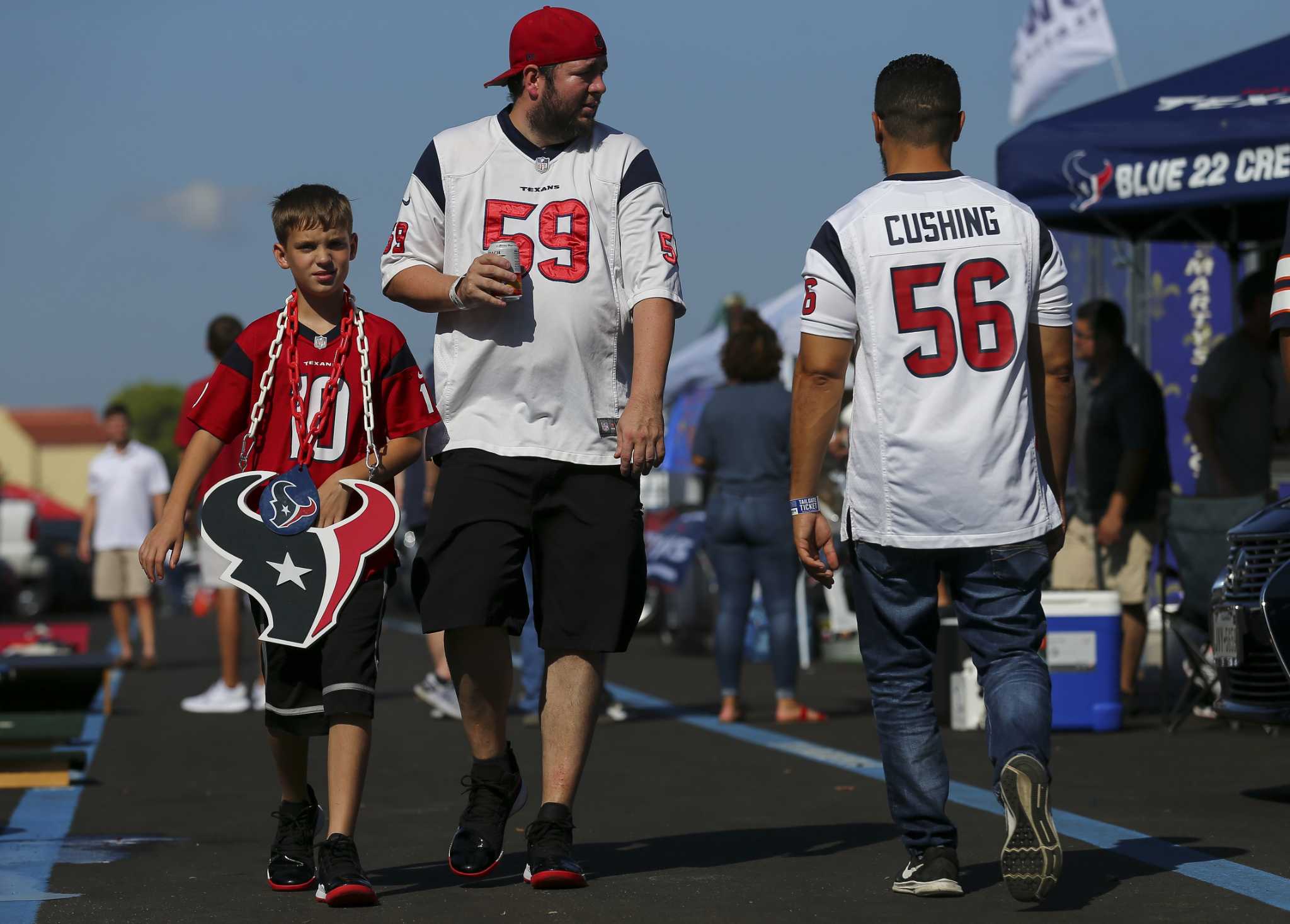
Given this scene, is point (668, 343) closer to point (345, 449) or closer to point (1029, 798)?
point (345, 449)

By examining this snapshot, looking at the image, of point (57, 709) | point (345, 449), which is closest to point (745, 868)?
point (345, 449)

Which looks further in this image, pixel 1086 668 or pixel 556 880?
pixel 1086 668

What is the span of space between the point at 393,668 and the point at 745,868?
33.6 ft

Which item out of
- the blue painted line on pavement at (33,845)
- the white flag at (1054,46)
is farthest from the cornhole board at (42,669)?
the white flag at (1054,46)

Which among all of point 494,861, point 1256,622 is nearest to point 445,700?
point 1256,622

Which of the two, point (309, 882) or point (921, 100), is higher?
point (921, 100)

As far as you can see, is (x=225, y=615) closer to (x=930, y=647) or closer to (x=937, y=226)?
(x=930, y=647)

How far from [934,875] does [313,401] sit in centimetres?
195

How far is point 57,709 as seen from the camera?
9.38m

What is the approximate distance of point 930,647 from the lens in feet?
16.0

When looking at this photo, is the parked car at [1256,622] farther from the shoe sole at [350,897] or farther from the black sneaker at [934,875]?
the shoe sole at [350,897]

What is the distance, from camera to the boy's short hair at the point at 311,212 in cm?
517

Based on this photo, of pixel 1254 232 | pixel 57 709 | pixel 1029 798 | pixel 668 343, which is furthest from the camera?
pixel 1254 232

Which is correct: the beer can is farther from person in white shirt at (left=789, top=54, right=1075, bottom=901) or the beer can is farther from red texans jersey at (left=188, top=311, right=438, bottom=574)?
person in white shirt at (left=789, top=54, right=1075, bottom=901)
